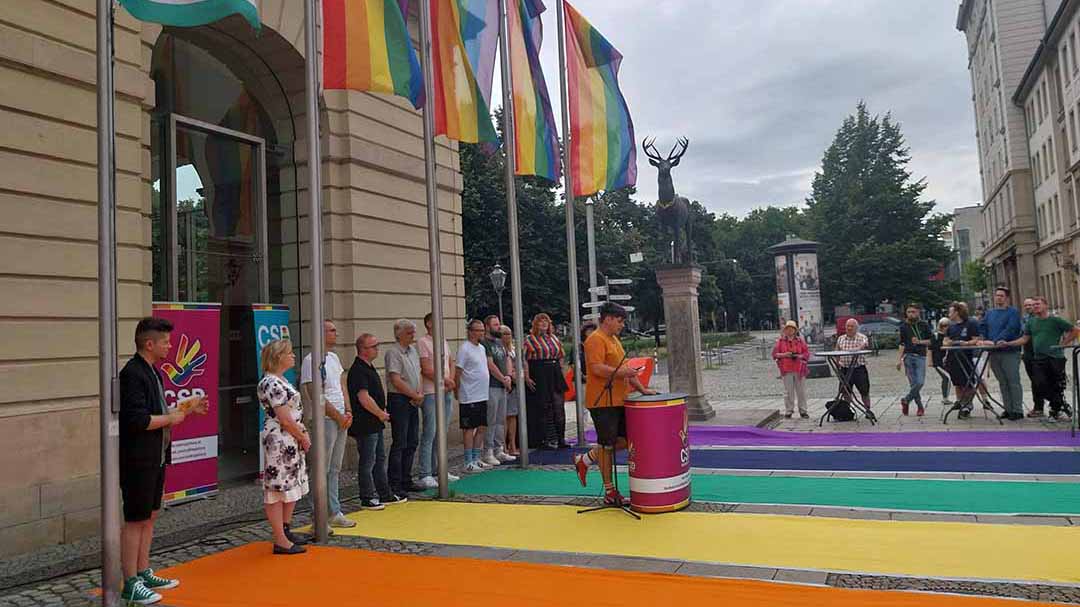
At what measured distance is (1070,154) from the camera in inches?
1662

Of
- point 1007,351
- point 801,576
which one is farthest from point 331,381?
point 1007,351

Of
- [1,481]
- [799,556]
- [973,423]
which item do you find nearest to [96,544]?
[1,481]

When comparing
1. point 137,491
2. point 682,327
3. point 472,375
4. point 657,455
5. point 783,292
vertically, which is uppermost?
point 783,292

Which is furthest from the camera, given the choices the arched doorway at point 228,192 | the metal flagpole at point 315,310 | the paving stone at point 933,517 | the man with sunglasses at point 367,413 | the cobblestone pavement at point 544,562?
the arched doorway at point 228,192

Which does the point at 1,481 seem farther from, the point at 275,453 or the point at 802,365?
the point at 802,365

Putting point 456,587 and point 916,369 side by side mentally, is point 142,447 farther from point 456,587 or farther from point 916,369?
point 916,369

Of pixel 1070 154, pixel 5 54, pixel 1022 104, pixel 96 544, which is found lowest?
pixel 96 544

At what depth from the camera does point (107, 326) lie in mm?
5203

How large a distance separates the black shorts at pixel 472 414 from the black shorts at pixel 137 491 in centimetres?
487

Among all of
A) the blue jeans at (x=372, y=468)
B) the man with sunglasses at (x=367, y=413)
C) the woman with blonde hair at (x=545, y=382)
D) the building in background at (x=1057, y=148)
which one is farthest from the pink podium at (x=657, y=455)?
the building in background at (x=1057, y=148)

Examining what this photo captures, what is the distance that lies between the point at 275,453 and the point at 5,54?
4.56 metres

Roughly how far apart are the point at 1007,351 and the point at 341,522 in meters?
10.3

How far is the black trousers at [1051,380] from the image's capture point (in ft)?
37.4

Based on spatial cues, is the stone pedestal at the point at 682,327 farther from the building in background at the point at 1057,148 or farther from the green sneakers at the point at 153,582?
the building in background at the point at 1057,148
